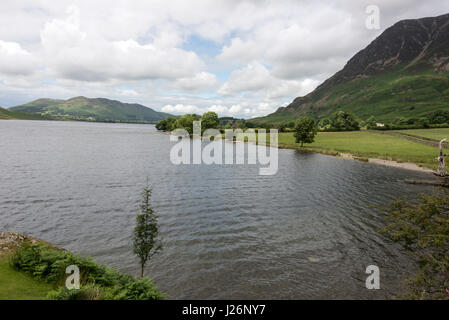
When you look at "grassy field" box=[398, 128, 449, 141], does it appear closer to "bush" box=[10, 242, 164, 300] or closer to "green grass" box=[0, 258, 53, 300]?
"bush" box=[10, 242, 164, 300]

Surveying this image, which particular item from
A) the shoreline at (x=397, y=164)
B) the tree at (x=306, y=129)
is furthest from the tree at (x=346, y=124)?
the shoreline at (x=397, y=164)

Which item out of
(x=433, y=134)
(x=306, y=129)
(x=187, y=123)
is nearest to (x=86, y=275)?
(x=306, y=129)

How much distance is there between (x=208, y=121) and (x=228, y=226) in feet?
518

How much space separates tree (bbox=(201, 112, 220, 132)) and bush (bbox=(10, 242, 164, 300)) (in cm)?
16674

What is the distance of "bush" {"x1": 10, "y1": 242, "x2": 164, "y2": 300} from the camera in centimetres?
1161

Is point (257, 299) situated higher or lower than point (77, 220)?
lower

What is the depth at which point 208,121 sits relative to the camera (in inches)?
6998

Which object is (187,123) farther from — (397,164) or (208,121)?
(397,164)

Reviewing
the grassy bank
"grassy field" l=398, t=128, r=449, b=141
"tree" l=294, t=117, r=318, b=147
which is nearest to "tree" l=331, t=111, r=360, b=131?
"grassy field" l=398, t=128, r=449, b=141

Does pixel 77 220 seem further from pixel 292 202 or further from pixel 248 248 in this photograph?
pixel 292 202

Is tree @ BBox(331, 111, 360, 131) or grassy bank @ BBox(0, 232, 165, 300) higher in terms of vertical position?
tree @ BBox(331, 111, 360, 131)
